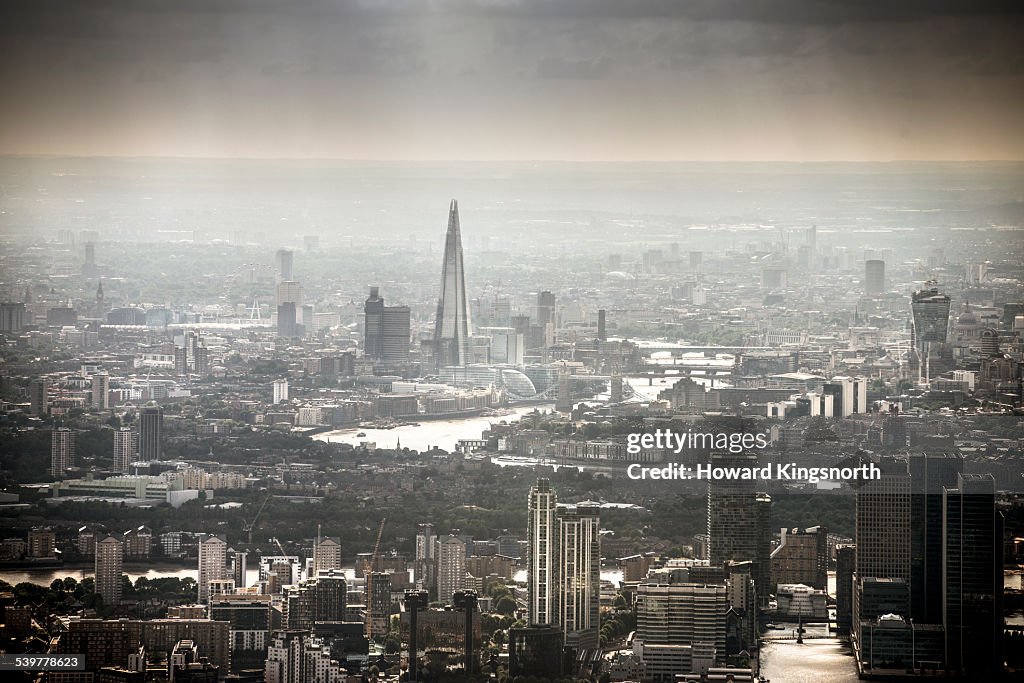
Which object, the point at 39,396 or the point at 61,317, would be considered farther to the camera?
the point at 61,317

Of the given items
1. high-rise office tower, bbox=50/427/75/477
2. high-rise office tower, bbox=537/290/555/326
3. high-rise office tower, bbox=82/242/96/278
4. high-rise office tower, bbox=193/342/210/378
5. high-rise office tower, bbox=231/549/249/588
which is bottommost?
high-rise office tower, bbox=231/549/249/588

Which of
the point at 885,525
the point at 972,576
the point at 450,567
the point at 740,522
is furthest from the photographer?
the point at 740,522

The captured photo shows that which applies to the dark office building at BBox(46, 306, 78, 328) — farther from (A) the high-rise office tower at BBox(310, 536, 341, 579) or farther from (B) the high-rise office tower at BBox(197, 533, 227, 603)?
(A) the high-rise office tower at BBox(310, 536, 341, 579)

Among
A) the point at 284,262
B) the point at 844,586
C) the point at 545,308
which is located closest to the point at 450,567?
the point at 844,586

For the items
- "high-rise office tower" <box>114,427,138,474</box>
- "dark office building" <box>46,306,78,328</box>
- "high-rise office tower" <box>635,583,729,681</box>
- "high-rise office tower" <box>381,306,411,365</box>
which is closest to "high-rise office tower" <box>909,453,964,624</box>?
"high-rise office tower" <box>635,583,729,681</box>

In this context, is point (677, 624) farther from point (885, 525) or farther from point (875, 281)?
point (875, 281)

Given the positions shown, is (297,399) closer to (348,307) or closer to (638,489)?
(348,307)
